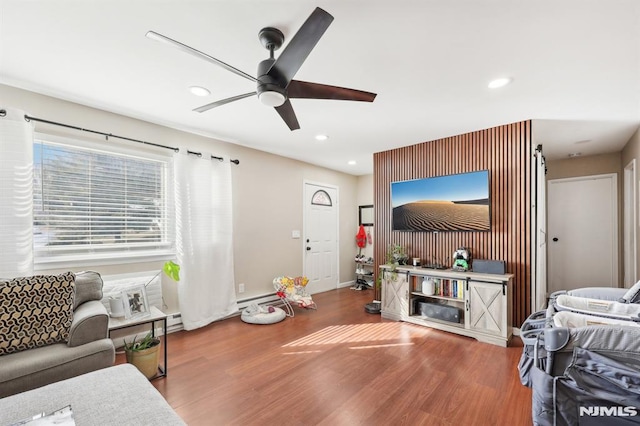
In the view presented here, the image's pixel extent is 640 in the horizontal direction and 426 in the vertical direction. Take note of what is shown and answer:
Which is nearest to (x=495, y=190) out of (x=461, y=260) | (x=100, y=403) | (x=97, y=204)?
(x=461, y=260)

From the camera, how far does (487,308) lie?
3.12m

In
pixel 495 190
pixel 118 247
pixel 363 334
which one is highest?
pixel 495 190

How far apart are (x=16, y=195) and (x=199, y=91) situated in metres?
1.75

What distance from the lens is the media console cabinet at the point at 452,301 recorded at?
306 cm

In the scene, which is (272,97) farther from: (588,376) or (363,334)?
(363,334)

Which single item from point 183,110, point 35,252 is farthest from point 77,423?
point 183,110

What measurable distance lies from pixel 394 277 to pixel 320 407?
219cm

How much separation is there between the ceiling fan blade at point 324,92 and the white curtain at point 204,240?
2.25 m

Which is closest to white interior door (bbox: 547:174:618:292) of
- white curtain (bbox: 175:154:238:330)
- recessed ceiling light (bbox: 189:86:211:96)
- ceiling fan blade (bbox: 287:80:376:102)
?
ceiling fan blade (bbox: 287:80:376:102)

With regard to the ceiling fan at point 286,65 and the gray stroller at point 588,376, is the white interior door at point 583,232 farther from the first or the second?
the ceiling fan at point 286,65

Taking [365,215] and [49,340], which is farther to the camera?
[365,215]

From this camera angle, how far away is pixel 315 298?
5082 millimetres

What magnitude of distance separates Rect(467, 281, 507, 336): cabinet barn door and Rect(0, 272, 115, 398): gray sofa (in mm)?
3443

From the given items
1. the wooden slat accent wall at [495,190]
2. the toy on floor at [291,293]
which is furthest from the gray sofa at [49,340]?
the wooden slat accent wall at [495,190]
